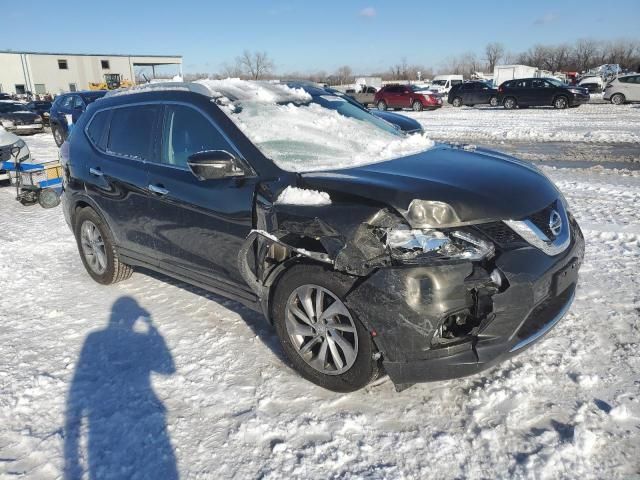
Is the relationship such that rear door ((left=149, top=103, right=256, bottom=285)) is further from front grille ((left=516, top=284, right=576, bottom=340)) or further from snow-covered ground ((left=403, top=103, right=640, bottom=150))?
snow-covered ground ((left=403, top=103, right=640, bottom=150))

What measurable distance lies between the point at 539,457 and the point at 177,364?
7.68 feet

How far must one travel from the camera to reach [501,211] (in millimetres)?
2857

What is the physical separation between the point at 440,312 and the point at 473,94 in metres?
→ 29.7

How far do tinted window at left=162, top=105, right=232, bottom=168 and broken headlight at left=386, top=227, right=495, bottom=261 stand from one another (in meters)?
1.46

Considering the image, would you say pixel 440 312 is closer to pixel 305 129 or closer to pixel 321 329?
pixel 321 329

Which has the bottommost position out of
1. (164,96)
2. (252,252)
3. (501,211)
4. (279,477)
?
(279,477)

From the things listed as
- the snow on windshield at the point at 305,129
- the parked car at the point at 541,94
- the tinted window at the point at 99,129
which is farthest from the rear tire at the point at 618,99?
the tinted window at the point at 99,129

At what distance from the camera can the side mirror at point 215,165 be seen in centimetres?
327

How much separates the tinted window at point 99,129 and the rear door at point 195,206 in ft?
3.43

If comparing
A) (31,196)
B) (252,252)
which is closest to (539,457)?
(252,252)

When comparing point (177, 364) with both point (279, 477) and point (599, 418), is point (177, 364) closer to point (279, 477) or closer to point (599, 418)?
point (279, 477)

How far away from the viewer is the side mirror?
327 cm

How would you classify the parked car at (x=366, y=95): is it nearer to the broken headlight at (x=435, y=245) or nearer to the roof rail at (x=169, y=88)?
the roof rail at (x=169, y=88)

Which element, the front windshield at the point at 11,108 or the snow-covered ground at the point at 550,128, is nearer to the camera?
the snow-covered ground at the point at 550,128
